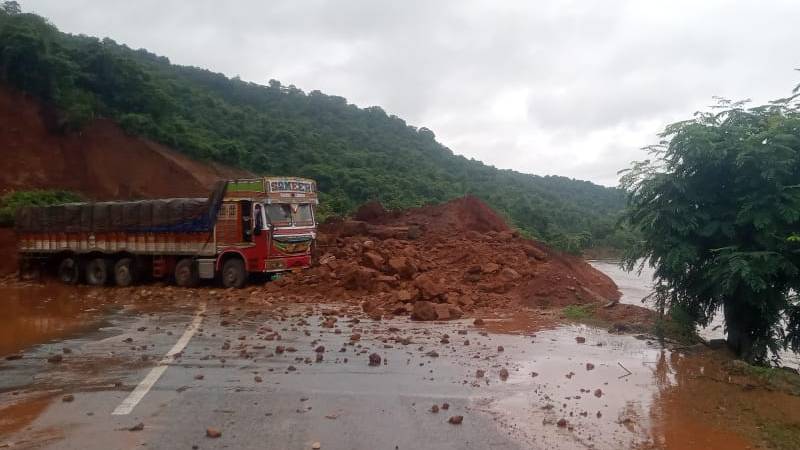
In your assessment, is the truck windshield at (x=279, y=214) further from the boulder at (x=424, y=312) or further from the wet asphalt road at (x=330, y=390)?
the wet asphalt road at (x=330, y=390)

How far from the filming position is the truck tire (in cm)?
1992

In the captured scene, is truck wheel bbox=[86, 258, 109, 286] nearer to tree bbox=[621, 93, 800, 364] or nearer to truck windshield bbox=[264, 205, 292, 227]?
truck windshield bbox=[264, 205, 292, 227]

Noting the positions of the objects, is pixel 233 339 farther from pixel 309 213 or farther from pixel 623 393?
pixel 309 213

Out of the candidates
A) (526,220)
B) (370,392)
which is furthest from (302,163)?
(370,392)

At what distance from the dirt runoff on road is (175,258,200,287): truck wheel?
283 cm

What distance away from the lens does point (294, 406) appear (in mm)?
6496

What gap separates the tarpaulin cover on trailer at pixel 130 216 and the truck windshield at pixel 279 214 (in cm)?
155

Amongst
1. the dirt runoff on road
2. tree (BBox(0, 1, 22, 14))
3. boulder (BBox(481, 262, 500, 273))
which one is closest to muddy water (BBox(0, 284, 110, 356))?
the dirt runoff on road

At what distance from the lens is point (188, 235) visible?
18672mm

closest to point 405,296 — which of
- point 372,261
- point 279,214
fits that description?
point 372,261

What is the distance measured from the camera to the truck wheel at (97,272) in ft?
67.5

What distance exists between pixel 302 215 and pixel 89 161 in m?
27.7

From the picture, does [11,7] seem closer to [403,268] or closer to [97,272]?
[97,272]

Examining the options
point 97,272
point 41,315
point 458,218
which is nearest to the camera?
point 41,315
